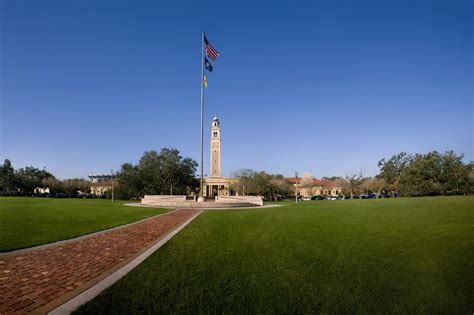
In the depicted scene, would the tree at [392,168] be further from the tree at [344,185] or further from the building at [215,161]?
the building at [215,161]

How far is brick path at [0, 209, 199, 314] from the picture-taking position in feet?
14.2

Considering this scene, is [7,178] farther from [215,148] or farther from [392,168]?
[392,168]

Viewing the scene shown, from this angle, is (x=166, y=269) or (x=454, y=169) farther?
(x=454, y=169)

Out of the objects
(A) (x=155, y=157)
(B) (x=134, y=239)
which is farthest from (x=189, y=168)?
(B) (x=134, y=239)

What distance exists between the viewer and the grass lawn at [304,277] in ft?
A: 13.2

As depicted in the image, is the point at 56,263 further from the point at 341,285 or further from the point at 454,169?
the point at 454,169

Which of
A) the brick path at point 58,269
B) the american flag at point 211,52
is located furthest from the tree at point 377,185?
the brick path at point 58,269

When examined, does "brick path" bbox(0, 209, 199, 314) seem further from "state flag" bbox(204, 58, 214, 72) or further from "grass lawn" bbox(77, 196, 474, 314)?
"state flag" bbox(204, 58, 214, 72)

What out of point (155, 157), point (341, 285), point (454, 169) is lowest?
point (341, 285)

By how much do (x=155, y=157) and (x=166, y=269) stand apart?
50.6 meters

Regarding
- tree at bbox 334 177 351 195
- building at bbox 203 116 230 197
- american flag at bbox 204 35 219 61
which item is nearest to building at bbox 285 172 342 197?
tree at bbox 334 177 351 195

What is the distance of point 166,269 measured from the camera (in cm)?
579

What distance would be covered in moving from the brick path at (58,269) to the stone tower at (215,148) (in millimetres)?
62082

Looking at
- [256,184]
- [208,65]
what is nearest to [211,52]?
[208,65]
